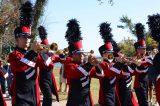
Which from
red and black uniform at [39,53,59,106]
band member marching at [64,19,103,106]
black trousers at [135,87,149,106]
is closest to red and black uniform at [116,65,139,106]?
black trousers at [135,87,149,106]

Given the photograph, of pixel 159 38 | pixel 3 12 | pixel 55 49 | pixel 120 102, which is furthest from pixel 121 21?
pixel 159 38

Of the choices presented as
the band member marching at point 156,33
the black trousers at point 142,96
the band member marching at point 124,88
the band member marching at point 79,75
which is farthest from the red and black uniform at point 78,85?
the black trousers at point 142,96

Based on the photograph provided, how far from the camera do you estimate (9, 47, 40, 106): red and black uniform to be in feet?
25.4

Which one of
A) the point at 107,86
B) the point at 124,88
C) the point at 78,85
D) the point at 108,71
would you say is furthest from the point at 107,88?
the point at 78,85

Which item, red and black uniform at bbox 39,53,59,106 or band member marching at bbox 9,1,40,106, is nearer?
band member marching at bbox 9,1,40,106

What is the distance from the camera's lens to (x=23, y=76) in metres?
7.82

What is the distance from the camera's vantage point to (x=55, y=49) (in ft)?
39.9

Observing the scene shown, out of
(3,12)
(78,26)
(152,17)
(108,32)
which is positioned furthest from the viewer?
(3,12)

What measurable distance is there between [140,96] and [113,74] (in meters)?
2.45

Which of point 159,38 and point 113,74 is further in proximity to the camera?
point 113,74

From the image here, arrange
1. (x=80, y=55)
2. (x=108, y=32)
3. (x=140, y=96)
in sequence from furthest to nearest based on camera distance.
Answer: (x=140, y=96), (x=108, y=32), (x=80, y=55)

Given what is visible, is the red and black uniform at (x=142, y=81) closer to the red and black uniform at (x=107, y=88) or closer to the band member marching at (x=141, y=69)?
the band member marching at (x=141, y=69)

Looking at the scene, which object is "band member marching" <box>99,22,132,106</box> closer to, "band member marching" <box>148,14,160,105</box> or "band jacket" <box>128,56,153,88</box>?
"band jacket" <box>128,56,153,88</box>

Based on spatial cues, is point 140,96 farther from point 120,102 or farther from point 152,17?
point 152,17
